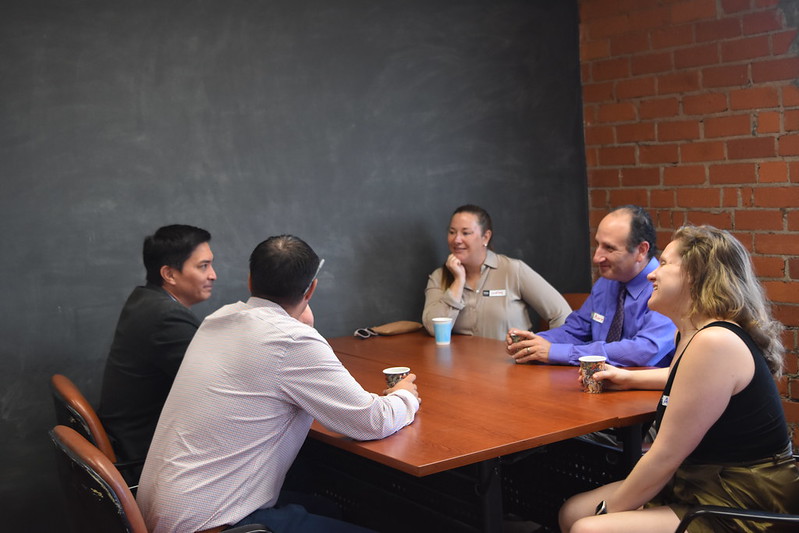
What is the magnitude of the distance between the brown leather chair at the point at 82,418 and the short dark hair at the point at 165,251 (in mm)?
531

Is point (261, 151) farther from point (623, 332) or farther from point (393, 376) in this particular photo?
point (623, 332)

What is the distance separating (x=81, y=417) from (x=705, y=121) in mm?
3367

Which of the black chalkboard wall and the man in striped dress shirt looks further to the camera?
the black chalkboard wall

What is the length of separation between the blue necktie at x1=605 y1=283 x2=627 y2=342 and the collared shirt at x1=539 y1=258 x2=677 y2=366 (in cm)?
2

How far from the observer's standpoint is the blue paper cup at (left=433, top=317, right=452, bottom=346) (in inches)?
147

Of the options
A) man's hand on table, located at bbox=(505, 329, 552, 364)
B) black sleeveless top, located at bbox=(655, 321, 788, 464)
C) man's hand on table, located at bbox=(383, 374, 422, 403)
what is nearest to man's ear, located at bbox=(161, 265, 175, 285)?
man's hand on table, located at bbox=(383, 374, 422, 403)

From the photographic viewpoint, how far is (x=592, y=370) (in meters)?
2.65

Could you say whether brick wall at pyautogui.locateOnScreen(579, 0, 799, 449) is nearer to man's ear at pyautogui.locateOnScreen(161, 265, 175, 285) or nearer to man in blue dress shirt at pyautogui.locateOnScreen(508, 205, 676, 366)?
man in blue dress shirt at pyautogui.locateOnScreen(508, 205, 676, 366)

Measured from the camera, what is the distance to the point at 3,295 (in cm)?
329

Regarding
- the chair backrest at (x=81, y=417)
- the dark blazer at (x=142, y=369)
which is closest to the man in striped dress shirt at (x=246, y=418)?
the chair backrest at (x=81, y=417)

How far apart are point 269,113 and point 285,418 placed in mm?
2058

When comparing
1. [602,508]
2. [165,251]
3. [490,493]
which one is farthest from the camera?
[165,251]

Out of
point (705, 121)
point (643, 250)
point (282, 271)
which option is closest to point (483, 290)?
point (643, 250)

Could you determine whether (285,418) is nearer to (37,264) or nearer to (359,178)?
(37,264)
